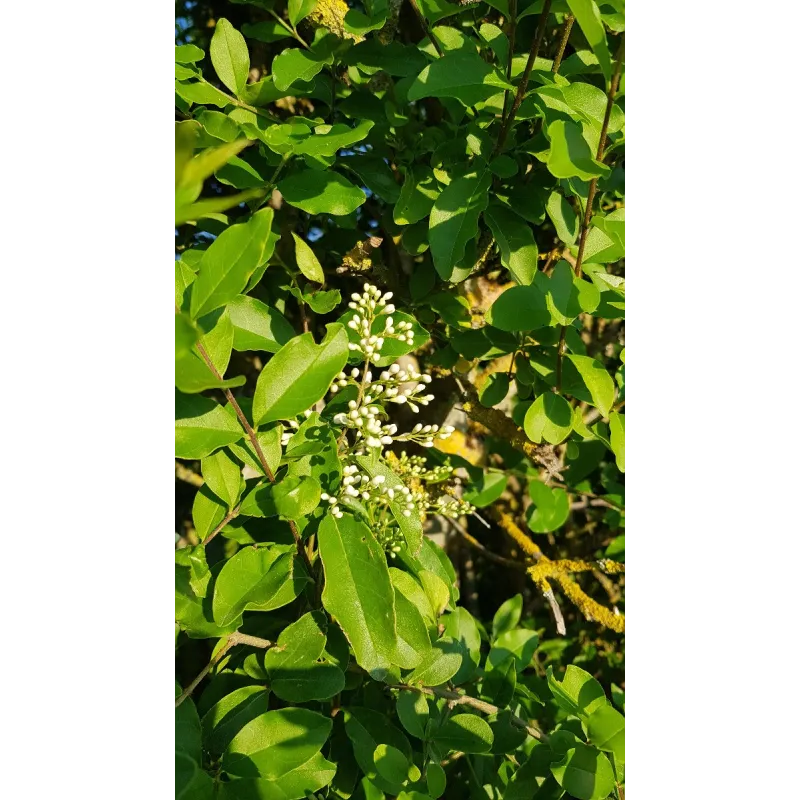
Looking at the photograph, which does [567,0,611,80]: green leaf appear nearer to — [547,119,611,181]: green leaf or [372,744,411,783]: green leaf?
[547,119,611,181]: green leaf

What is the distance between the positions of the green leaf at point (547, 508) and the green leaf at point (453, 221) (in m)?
0.46

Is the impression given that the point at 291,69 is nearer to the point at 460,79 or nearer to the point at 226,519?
the point at 460,79

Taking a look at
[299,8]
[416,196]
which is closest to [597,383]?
[416,196]

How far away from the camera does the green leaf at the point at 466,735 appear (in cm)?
64

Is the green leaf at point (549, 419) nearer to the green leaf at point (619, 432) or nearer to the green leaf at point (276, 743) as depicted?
the green leaf at point (619, 432)

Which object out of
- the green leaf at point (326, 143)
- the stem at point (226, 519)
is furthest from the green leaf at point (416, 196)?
the stem at point (226, 519)

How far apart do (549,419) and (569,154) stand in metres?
0.33

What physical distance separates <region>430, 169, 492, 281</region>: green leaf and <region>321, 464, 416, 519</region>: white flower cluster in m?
0.20

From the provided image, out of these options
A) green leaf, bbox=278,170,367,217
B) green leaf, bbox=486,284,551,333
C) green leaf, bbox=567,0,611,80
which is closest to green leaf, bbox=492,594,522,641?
green leaf, bbox=486,284,551,333
